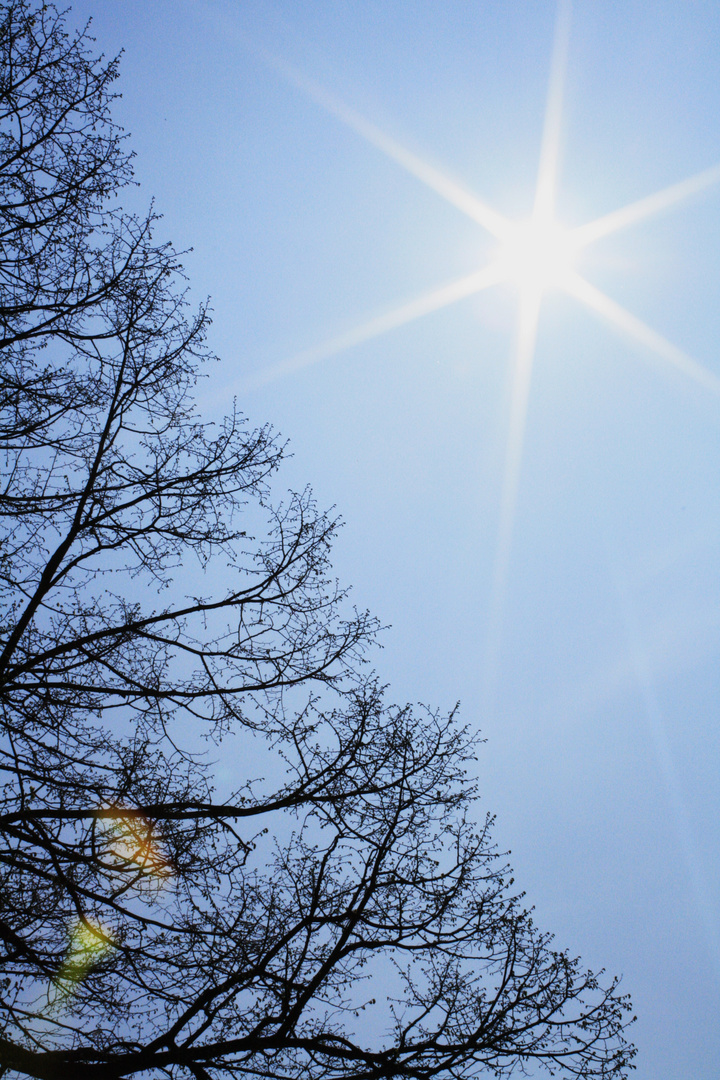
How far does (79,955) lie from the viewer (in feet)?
14.4

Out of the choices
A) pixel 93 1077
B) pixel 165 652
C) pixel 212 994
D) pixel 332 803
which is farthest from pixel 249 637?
pixel 93 1077

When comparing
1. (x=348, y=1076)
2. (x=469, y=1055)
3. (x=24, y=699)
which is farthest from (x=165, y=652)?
(x=469, y=1055)

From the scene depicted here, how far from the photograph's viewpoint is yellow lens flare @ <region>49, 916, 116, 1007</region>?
14.2 feet

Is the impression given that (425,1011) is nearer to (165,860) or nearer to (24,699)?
(165,860)

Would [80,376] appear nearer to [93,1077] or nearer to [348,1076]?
[93,1077]

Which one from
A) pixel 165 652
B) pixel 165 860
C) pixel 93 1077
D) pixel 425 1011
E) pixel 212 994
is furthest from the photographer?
pixel 165 652

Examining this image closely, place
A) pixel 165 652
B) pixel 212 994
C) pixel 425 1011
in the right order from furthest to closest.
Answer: pixel 165 652, pixel 425 1011, pixel 212 994

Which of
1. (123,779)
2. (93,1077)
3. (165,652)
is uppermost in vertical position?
(165,652)

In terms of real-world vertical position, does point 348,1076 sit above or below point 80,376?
below

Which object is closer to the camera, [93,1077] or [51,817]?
[93,1077]

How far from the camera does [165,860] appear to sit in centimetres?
455

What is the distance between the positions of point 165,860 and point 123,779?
61 centimetres

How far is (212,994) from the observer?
4.23 metres

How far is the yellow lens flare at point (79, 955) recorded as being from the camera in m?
4.34
